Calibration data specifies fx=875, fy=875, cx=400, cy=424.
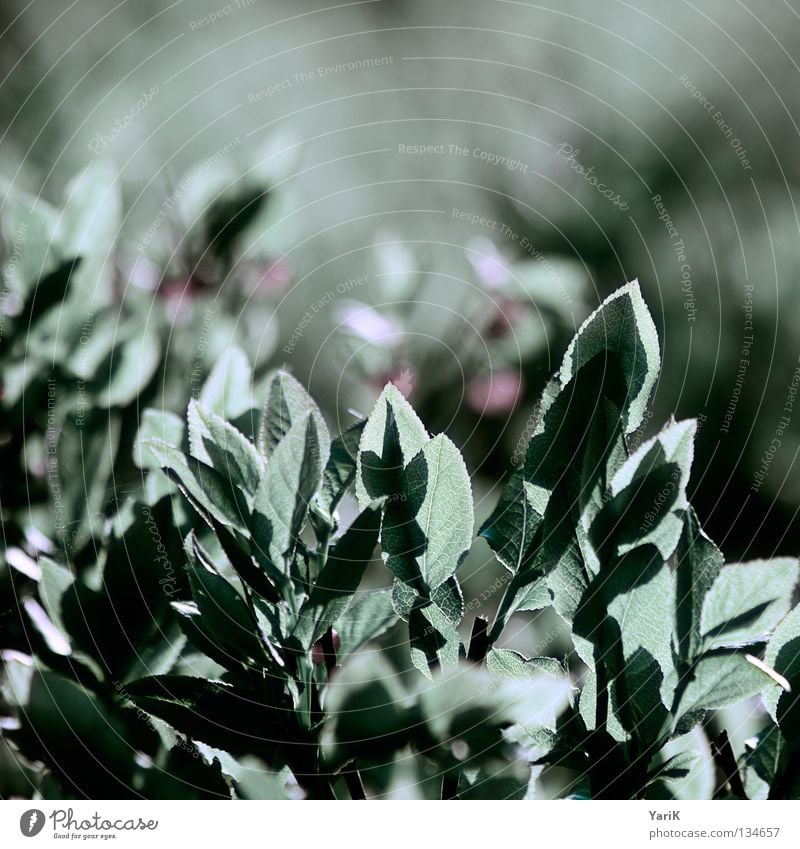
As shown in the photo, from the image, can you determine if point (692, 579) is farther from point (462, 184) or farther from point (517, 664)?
point (462, 184)

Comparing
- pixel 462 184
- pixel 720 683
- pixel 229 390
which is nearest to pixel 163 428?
pixel 229 390

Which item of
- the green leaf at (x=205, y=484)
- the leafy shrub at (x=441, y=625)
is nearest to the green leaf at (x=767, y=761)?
the leafy shrub at (x=441, y=625)

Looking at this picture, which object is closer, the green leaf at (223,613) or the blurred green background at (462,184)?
the green leaf at (223,613)

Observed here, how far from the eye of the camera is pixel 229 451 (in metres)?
0.16

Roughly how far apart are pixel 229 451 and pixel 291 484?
17 millimetres

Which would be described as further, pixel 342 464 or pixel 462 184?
pixel 462 184

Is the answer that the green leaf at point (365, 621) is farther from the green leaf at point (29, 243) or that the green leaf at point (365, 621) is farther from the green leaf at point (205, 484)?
the green leaf at point (29, 243)

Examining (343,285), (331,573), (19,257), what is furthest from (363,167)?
(331,573)

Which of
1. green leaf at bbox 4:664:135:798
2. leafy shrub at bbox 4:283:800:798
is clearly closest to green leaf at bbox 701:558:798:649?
leafy shrub at bbox 4:283:800:798

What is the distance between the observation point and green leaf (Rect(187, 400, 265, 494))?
0.15 meters

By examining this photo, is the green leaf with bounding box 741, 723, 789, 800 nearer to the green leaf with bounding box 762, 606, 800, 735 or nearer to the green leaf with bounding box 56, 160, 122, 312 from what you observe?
the green leaf with bounding box 762, 606, 800, 735

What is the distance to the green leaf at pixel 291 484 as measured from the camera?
144mm

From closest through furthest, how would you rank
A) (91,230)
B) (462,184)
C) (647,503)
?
(647,503) < (91,230) < (462,184)

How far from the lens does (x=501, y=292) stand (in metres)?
0.35
